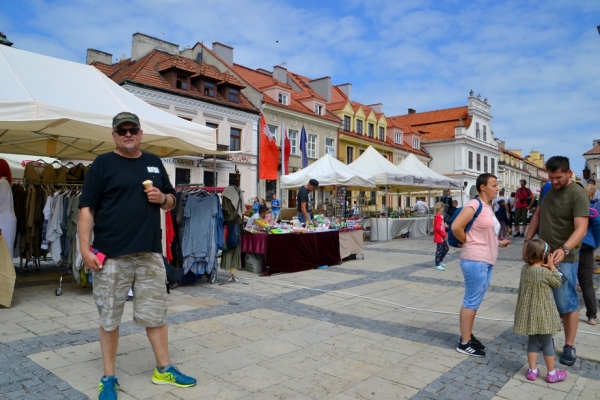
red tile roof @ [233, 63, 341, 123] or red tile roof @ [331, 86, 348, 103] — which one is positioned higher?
red tile roof @ [331, 86, 348, 103]

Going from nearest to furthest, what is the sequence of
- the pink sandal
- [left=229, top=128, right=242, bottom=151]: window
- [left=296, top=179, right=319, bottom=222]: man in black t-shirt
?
1. the pink sandal
2. [left=296, top=179, right=319, bottom=222]: man in black t-shirt
3. [left=229, top=128, right=242, bottom=151]: window

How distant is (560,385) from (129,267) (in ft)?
11.3

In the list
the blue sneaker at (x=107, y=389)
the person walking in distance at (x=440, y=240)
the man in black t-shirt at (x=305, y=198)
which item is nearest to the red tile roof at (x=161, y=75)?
the man in black t-shirt at (x=305, y=198)

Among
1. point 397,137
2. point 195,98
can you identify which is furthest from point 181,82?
point 397,137

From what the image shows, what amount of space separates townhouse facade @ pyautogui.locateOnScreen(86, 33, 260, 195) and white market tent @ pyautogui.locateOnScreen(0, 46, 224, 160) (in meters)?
14.7

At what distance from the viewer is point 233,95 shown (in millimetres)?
26297

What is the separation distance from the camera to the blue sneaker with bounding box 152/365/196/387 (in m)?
3.15

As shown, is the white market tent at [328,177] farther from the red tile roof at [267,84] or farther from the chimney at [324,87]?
the chimney at [324,87]

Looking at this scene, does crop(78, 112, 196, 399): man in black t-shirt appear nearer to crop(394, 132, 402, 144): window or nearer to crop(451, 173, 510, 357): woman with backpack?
crop(451, 173, 510, 357): woman with backpack

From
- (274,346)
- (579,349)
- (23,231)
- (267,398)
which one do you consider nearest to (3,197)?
(23,231)

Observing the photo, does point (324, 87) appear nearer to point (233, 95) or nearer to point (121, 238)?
point (233, 95)

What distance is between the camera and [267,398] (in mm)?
3025

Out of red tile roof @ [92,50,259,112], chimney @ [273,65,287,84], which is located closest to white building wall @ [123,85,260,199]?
red tile roof @ [92,50,259,112]

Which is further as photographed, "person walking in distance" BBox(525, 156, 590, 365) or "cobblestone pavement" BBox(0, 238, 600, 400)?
"person walking in distance" BBox(525, 156, 590, 365)
